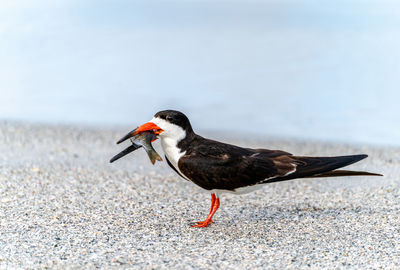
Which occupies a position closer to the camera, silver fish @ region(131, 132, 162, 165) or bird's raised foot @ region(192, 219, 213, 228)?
silver fish @ region(131, 132, 162, 165)

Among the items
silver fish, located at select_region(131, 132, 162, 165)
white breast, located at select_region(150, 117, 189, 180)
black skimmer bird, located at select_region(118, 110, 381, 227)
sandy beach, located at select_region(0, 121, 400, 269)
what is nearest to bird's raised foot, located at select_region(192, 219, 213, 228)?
sandy beach, located at select_region(0, 121, 400, 269)

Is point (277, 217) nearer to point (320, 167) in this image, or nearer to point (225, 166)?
point (320, 167)

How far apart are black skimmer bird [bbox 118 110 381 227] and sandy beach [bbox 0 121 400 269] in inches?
16.7

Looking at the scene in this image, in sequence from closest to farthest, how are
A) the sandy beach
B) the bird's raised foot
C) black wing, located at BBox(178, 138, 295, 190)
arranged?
1. the sandy beach
2. black wing, located at BBox(178, 138, 295, 190)
3. the bird's raised foot

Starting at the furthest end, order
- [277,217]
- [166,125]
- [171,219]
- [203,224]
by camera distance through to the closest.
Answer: [277,217]
[171,219]
[203,224]
[166,125]

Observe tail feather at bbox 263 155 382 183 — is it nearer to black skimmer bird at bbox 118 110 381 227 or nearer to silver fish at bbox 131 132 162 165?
black skimmer bird at bbox 118 110 381 227

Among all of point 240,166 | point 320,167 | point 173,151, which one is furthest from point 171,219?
point 320,167

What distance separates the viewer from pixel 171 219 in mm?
4367

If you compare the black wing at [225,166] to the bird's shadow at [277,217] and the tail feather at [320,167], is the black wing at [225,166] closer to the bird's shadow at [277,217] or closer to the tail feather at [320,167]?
the tail feather at [320,167]

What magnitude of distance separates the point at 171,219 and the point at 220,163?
78 cm

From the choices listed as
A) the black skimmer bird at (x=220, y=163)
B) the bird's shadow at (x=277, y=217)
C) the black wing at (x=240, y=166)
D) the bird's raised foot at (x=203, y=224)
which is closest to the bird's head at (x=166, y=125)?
the black skimmer bird at (x=220, y=163)

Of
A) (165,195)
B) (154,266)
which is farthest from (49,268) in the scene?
(165,195)

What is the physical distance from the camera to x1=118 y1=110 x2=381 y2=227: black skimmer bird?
12.7 feet

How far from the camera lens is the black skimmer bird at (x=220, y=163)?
3.87 meters
